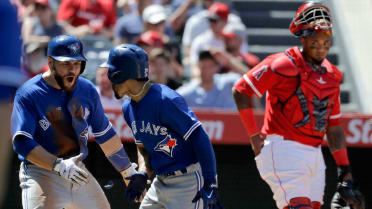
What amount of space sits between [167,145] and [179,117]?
0.84 ft

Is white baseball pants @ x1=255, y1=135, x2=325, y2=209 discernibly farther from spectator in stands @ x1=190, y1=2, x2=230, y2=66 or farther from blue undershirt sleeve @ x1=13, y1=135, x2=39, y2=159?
spectator in stands @ x1=190, y1=2, x2=230, y2=66

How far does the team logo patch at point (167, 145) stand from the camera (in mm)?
4836

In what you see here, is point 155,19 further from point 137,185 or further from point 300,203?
point 300,203

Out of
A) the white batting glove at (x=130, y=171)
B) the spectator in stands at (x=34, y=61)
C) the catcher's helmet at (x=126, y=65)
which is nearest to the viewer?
the catcher's helmet at (x=126, y=65)

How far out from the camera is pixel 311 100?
5.18 meters

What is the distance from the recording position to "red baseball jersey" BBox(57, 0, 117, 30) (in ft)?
30.8

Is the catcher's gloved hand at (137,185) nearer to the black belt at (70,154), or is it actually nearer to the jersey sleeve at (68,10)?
the black belt at (70,154)

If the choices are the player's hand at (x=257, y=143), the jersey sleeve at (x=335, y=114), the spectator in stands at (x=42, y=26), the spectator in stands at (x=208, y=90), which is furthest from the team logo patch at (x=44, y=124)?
the spectator in stands at (x=42, y=26)

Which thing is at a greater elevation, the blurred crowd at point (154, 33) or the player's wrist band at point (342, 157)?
the blurred crowd at point (154, 33)

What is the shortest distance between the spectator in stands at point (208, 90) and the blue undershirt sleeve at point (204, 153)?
3030mm

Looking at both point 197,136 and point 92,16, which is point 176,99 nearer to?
point 197,136

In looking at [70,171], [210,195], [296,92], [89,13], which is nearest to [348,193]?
[296,92]

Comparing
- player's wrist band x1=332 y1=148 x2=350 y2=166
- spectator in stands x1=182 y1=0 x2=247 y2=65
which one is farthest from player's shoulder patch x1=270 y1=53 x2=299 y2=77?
spectator in stands x1=182 y1=0 x2=247 y2=65

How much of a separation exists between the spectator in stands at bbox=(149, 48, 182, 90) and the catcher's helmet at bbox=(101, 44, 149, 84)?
2989 millimetres
